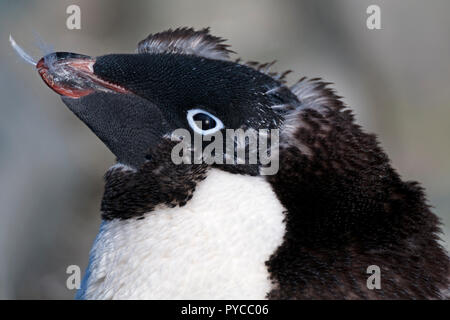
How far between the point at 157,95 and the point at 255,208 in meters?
0.36

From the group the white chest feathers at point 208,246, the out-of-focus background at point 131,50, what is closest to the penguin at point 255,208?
the white chest feathers at point 208,246

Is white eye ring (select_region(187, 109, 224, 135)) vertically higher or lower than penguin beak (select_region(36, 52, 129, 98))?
lower

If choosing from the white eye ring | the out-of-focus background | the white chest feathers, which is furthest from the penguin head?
the out-of-focus background

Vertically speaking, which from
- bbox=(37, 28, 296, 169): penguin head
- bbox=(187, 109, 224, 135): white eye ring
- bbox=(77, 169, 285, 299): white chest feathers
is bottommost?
bbox=(77, 169, 285, 299): white chest feathers

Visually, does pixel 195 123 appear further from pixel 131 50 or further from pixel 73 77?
pixel 131 50

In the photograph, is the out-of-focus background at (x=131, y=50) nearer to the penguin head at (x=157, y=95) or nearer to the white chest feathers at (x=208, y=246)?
the penguin head at (x=157, y=95)

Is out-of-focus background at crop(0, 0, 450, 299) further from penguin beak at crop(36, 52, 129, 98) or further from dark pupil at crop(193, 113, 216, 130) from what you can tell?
dark pupil at crop(193, 113, 216, 130)

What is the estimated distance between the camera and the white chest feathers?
131 centimetres

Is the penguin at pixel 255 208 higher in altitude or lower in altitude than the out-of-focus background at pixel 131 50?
lower

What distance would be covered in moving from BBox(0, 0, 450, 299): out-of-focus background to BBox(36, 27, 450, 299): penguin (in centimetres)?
312

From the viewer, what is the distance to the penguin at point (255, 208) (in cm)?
132

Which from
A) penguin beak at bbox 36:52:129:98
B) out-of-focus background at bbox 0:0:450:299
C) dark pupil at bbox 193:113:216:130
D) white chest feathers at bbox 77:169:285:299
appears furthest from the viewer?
out-of-focus background at bbox 0:0:450:299

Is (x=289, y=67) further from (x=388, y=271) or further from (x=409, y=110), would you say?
(x=388, y=271)
